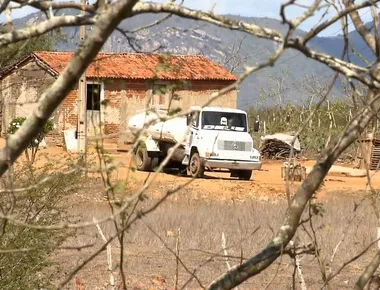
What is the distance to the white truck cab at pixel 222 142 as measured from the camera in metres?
24.3

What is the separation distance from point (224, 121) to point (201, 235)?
10.1m

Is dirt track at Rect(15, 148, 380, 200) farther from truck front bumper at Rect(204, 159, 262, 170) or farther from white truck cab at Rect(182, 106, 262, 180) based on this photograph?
white truck cab at Rect(182, 106, 262, 180)

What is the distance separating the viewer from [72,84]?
9.50 ft

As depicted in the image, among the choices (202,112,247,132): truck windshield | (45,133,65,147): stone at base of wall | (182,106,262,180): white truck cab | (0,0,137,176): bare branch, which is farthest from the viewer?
(45,133,65,147): stone at base of wall

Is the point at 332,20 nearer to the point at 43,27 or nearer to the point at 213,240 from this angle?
the point at 43,27

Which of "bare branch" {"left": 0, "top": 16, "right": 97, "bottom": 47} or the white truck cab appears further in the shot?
the white truck cab

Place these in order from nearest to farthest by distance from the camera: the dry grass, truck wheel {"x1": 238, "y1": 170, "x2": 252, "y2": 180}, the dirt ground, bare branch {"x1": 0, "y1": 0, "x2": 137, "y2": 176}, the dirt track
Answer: bare branch {"x1": 0, "y1": 0, "x2": 137, "y2": 176} < the dirt ground < the dry grass < the dirt track < truck wheel {"x1": 238, "y1": 170, "x2": 252, "y2": 180}

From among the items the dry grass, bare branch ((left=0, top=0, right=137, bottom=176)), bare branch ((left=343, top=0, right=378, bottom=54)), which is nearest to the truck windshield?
the dry grass

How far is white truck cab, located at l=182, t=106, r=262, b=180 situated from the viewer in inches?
958

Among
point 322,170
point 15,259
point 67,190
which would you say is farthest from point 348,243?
point 322,170

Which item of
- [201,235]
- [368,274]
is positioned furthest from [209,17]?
[201,235]

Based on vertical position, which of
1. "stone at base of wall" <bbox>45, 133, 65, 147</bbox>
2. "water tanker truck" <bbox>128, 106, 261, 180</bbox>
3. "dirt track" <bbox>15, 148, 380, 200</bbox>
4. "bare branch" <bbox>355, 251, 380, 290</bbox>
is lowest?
"stone at base of wall" <bbox>45, 133, 65, 147</bbox>

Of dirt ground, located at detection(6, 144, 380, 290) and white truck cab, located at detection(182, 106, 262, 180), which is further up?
white truck cab, located at detection(182, 106, 262, 180)

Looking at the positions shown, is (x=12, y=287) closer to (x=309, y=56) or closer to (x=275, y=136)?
(x=309, y=56)
